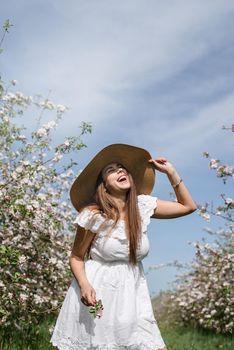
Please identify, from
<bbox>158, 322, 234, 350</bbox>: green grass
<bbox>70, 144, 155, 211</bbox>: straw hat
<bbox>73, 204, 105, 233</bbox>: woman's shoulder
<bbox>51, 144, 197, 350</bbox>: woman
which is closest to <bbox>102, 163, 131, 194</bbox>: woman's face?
<bbox>51, 144, 197, 350</bbox>: woman

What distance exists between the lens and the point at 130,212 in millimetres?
4172

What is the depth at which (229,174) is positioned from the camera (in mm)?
7062

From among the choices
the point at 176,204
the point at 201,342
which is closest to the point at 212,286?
the point at 201,342

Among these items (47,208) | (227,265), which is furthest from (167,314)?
(47,208)

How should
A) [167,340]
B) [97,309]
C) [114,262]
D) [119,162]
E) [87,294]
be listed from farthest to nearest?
1. [167,340]
2. [119,162]
3. [114,262]
4. [87,294]
5. [97,309]

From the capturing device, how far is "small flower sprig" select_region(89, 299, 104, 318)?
12.4 ft

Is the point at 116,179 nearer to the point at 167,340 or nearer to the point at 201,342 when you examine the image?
the point at 167,340

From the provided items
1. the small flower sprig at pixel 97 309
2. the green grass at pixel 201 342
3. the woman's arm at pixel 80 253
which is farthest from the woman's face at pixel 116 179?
the green grass at pixel 201 342

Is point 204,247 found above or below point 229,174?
below

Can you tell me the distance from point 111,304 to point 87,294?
0.20 metres

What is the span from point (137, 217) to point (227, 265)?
18.6 ft

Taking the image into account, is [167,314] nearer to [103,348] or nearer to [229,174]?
[229,174]

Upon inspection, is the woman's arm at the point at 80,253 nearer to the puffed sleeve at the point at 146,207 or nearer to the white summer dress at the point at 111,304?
the white summer dress at the point at 111,304

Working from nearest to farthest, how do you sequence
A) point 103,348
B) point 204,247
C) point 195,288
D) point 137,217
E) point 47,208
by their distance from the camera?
point 103,348 → point 137,217 → point 47,208 → point 204,247 → point 195,288
